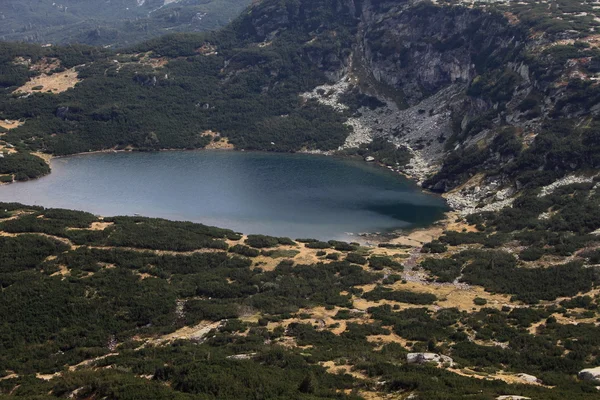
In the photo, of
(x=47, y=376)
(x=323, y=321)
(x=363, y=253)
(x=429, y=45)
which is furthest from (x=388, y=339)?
(x=429, y=45)

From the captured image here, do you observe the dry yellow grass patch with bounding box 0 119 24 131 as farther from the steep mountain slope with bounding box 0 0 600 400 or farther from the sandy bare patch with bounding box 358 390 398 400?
the sandy bare patch with bounding box 358 390 398 400

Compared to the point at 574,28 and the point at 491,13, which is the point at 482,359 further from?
the point at 491,13

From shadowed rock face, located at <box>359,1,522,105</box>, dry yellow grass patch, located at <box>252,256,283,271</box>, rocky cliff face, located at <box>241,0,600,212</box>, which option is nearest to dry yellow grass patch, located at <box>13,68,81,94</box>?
rocky cliff face, located at <box>241,0,600,212</box>

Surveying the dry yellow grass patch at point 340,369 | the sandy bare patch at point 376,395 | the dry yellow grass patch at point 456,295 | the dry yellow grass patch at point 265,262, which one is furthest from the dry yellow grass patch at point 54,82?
the sandy bare patch at point 376,395

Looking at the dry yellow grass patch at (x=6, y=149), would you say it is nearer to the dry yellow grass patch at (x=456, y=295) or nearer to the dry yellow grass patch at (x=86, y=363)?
the dry yellow grass patch at (x=86, y=363)

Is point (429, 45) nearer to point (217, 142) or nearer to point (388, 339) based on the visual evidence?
point (217, 142)

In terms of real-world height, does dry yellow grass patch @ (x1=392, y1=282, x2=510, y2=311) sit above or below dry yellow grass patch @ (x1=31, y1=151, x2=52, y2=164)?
below
